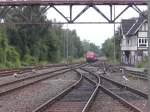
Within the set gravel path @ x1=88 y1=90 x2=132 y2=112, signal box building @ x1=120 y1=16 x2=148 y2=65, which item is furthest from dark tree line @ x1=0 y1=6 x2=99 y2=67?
gravel path @ x1=88 y1=90 x2=132 y2=112

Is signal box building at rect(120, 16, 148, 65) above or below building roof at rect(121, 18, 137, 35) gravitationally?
below

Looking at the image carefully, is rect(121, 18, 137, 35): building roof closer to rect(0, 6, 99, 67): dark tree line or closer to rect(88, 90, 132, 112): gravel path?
rect(0, 6, 99, 67): dark tree line

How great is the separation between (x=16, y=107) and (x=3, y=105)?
2.64 feet

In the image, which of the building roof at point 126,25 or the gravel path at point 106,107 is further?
the building roof at point 126,25

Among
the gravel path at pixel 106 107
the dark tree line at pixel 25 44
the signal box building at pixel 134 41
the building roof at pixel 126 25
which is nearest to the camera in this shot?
the gravel path at pixel 106 107

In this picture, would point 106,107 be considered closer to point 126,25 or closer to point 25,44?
point 25,44

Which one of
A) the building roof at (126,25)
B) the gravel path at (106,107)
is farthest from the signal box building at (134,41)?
the gravel path at (106,107)

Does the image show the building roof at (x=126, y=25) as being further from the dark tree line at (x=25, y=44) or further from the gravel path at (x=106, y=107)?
the gravel path at (x=106, y=107)

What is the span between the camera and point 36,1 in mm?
34156

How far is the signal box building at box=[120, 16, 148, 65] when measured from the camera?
79562mm

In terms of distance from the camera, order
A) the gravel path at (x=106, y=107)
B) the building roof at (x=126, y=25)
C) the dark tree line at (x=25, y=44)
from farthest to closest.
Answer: the building roof at (x=126, y=25)
the dark tree line at (x=25, y=44)
the gravel path at (x=106, y=107)

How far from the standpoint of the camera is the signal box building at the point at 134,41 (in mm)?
79562

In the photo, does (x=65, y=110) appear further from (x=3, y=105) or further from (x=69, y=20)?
(x=69, y=20)

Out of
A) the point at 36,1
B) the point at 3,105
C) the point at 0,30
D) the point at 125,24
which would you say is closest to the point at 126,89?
the point at 3,105
